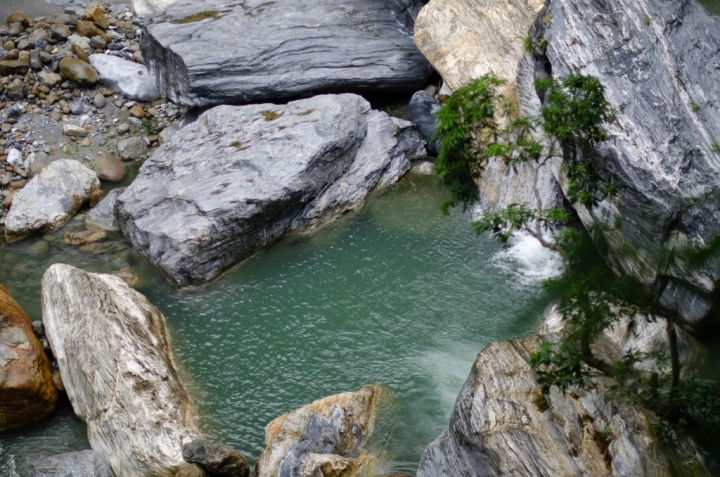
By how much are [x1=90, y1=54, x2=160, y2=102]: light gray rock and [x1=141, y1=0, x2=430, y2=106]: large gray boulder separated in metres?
1.13

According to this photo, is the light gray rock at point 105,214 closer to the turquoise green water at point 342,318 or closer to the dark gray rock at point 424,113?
the turquoise green water at point 342,318

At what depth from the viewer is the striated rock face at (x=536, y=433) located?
28.4ft

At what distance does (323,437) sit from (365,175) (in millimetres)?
8243

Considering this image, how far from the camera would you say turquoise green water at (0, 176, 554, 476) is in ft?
41.1

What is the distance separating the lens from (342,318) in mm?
14383

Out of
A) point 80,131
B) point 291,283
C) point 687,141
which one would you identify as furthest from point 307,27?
point 687,141

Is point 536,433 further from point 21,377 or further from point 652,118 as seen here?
point 21,377

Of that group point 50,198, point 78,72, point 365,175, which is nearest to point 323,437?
point 365,175

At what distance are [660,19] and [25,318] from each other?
1319 cm

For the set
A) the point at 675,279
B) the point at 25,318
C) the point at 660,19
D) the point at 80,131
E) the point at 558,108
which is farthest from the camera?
the point at 80,131

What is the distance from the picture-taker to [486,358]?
991 cm

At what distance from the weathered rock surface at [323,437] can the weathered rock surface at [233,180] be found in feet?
16.6

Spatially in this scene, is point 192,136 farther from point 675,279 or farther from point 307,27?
point 675,279

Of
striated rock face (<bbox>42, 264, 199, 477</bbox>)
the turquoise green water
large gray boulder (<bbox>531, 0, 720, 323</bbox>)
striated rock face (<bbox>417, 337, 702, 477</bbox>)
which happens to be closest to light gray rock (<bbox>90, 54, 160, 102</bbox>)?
the turquoise green water
